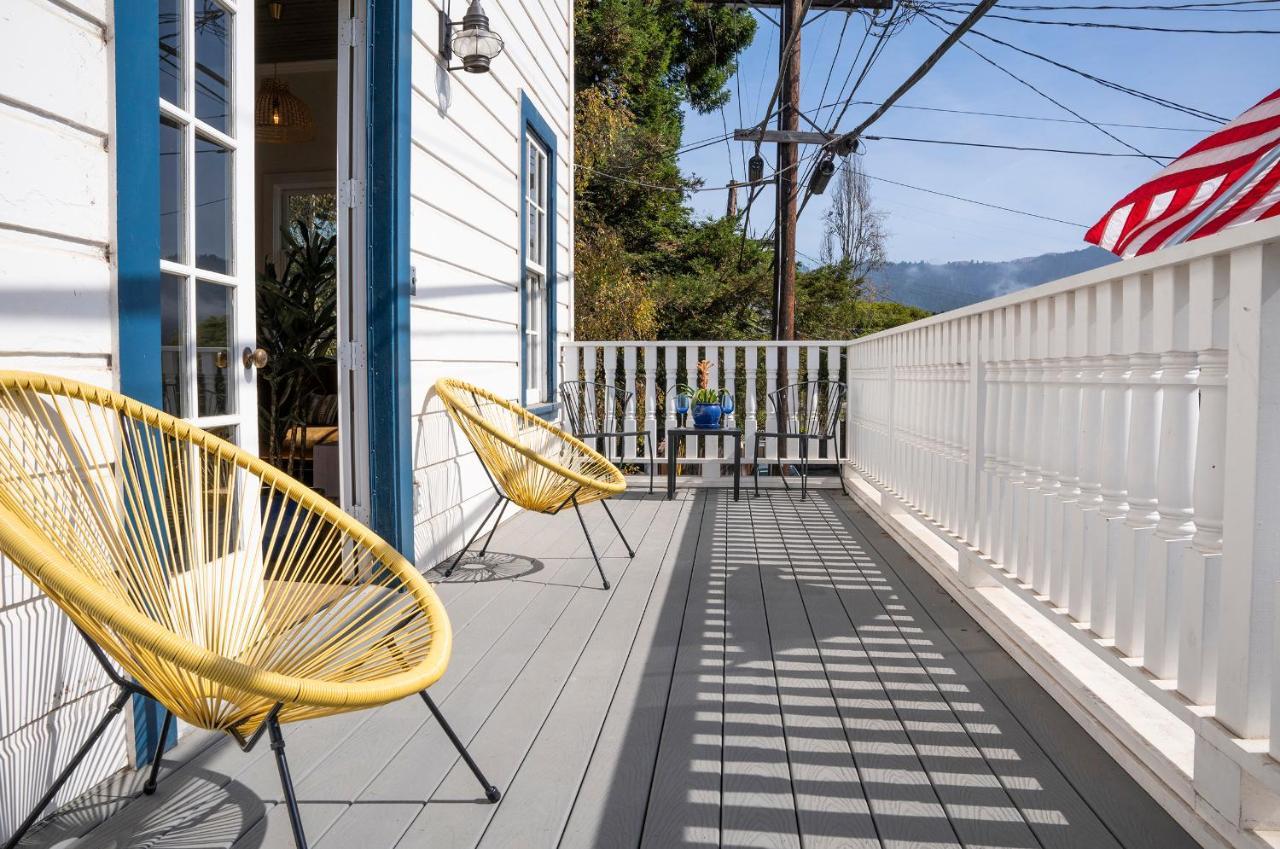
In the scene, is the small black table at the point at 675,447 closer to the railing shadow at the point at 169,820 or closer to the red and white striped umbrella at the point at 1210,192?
the red and white striped umbrella at the point at 1210,192

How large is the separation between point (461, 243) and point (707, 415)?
245 centimetres

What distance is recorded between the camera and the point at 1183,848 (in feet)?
5.01

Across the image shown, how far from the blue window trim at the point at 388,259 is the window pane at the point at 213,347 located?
872 millimetres

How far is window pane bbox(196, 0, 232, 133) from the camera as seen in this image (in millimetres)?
2166

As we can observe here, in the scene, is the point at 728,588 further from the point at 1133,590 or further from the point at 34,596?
the point at 34,596

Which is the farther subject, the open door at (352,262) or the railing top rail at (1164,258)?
the open door at (352,262)

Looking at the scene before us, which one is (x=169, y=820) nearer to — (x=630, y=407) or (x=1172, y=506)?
(x=1172, y=506)

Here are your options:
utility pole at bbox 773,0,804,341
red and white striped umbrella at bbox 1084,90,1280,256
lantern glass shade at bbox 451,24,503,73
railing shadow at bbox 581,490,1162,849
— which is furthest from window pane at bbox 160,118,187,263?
utility pole at bbox 773,0,804,341

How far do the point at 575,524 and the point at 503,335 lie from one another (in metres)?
1.05

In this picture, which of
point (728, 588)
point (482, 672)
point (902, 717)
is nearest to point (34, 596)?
point (482, 672)

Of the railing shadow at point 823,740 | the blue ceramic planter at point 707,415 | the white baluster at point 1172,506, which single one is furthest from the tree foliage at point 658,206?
the white baluster at point 1172,506

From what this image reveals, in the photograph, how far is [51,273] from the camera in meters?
1.63

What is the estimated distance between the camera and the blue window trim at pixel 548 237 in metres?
5.20

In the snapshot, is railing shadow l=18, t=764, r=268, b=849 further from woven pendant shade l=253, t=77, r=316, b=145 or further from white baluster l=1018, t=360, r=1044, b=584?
woven pendant shade l=253, t=77, r=316, b=145
